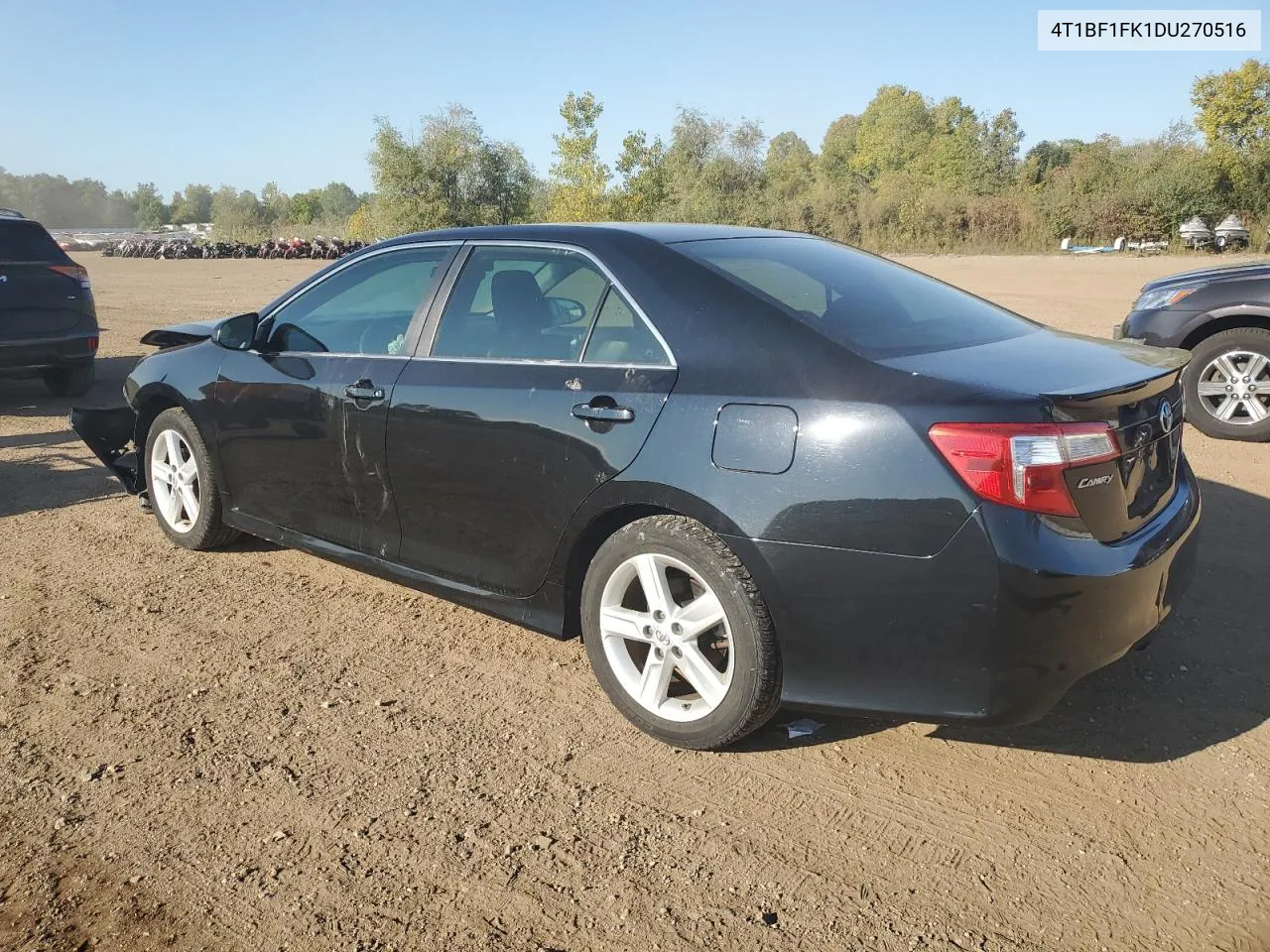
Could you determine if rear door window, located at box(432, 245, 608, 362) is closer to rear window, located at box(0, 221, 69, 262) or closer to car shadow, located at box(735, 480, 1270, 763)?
car shadow, located at box(735, 480, 1270, 763)

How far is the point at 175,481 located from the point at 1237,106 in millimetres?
50599

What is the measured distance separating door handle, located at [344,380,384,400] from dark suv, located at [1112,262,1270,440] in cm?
597

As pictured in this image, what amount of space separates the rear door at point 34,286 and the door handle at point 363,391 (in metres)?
6.34

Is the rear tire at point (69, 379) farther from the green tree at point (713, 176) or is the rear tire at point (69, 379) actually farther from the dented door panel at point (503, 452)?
the green tree at point (713, 176)

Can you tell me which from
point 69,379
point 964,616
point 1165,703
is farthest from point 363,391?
point 69,379

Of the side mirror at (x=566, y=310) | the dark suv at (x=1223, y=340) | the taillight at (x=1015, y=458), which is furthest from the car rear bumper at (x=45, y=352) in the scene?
the dark suv at (x=1223, y=340)

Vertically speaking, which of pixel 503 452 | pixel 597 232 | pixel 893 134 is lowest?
pixel 503 452

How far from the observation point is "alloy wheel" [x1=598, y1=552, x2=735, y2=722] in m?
3.22

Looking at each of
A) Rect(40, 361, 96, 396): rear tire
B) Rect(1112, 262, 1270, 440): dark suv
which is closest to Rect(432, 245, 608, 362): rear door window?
Rect(1112, 262, 1270, 440): dark suv

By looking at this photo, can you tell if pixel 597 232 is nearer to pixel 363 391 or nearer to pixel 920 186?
pixel 363 391

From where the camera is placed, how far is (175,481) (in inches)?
209

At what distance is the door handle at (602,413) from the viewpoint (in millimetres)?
3299

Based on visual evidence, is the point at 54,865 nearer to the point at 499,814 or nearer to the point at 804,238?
the point at 499,814

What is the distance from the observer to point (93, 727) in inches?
139
